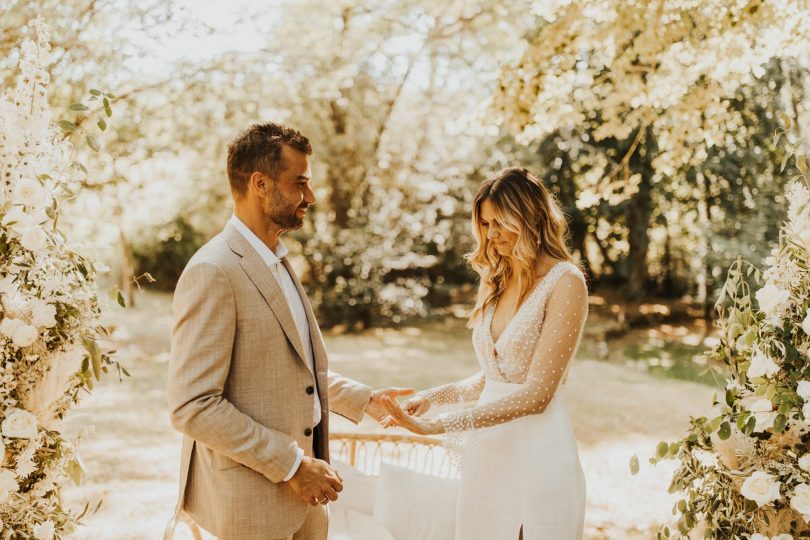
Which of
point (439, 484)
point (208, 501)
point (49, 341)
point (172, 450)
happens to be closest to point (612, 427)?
point (172, 450)

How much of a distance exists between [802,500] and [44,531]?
6.91ft

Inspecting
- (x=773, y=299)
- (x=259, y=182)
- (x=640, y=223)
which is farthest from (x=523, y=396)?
(x=640, y=223)

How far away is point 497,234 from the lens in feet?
9.35

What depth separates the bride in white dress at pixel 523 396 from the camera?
2.62 m

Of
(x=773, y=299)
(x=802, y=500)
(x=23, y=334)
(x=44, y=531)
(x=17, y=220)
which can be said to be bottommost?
(x=44, y=531)

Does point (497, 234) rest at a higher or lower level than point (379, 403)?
higher

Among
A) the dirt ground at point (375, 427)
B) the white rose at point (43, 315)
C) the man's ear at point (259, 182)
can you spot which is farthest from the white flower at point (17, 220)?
the man's ear at point (259, 182)

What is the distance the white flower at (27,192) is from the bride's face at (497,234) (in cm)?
166

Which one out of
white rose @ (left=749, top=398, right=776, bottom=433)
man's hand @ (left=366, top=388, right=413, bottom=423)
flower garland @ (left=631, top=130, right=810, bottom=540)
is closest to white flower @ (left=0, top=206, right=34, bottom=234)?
man's hand @ (left=366, top=388, right=413, bottom=423)

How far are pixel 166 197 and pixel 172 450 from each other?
12.9 meters

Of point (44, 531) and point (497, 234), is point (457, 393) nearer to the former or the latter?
point (497, 234)

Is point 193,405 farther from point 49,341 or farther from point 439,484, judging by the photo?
point 439,484

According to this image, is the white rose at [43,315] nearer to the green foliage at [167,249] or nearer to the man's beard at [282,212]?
the man's beard at [282,212]

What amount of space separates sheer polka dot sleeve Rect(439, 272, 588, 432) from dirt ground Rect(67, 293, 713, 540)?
4.62ft
